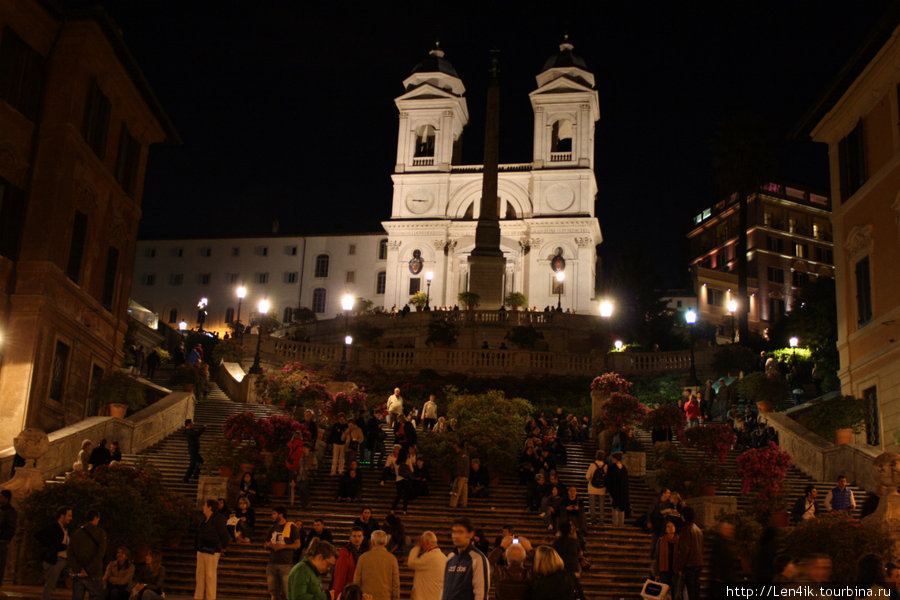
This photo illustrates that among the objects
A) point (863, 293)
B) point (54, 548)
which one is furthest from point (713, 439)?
point (54, 548)

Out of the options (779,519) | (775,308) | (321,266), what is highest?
(321,266)

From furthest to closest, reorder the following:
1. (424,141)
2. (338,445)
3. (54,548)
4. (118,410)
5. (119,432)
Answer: (424,141), (118,410), (119,432), (338,445), (54,548)

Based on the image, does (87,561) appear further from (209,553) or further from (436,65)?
(436,65)

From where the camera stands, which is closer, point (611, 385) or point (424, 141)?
point (611, 385)

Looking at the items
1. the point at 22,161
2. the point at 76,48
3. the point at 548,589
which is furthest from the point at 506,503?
the point at 76,48

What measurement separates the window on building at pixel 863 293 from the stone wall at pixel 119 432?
732 inches


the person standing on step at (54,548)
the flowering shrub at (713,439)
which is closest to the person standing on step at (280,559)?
the person standing on step at (54,548)

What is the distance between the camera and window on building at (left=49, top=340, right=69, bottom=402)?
87.8ft

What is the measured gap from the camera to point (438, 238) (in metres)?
78.1

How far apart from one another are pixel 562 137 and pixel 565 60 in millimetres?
6122

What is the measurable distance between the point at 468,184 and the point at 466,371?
39.1m

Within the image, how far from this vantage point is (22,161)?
26.5 metres

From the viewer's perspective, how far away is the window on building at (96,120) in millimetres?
28703

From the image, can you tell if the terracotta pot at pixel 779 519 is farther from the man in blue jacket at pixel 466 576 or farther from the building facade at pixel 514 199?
the building facade at pixel 514 199
